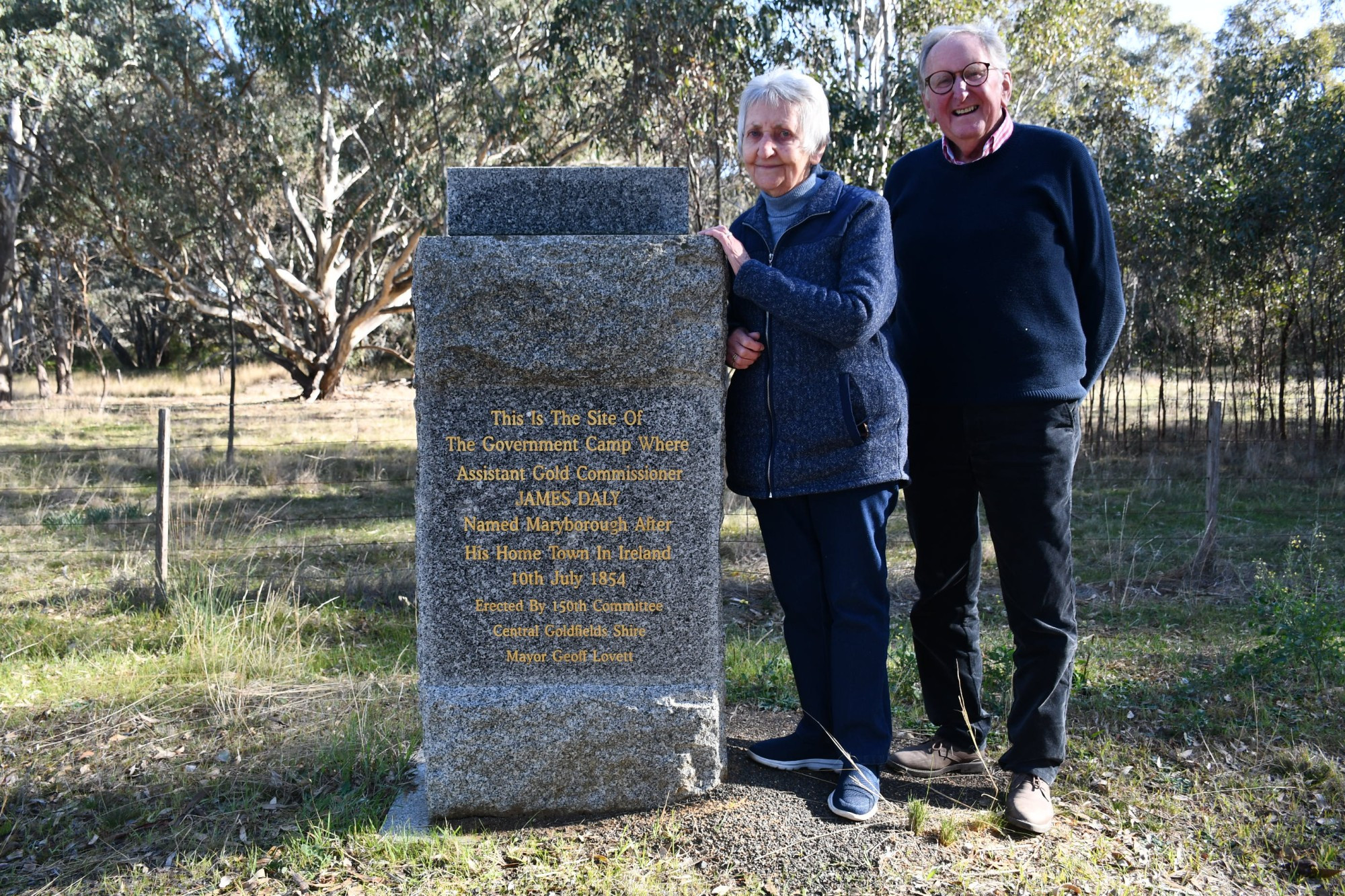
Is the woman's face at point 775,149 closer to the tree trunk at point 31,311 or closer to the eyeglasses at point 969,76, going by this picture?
the eyeglasses at point 969,76

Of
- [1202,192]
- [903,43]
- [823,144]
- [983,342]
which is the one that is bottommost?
[983,342]

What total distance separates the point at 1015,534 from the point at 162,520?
4.51 metres

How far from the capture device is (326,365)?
22.5 meters

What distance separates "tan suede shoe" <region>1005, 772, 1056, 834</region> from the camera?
2.83 meters

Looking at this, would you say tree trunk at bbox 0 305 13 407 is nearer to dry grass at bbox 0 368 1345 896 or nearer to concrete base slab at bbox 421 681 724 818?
dry grass at bbox 0 368 1345 896

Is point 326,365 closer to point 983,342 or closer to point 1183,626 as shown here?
point 1183,626

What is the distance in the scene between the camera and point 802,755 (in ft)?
10.3

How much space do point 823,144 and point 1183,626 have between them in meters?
3.86

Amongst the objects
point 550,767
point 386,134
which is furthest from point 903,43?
point 550,767

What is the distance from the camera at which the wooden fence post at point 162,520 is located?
550 centimetres

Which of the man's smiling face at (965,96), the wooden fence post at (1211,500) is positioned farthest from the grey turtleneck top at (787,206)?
the wooden fence post at (1211,500)

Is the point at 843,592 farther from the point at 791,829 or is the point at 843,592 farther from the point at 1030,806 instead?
the point at 1030,806

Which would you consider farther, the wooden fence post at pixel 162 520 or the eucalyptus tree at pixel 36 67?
the eucalyptus tree at pixel 36 67

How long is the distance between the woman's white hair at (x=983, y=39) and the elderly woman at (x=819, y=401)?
34 centimetres
